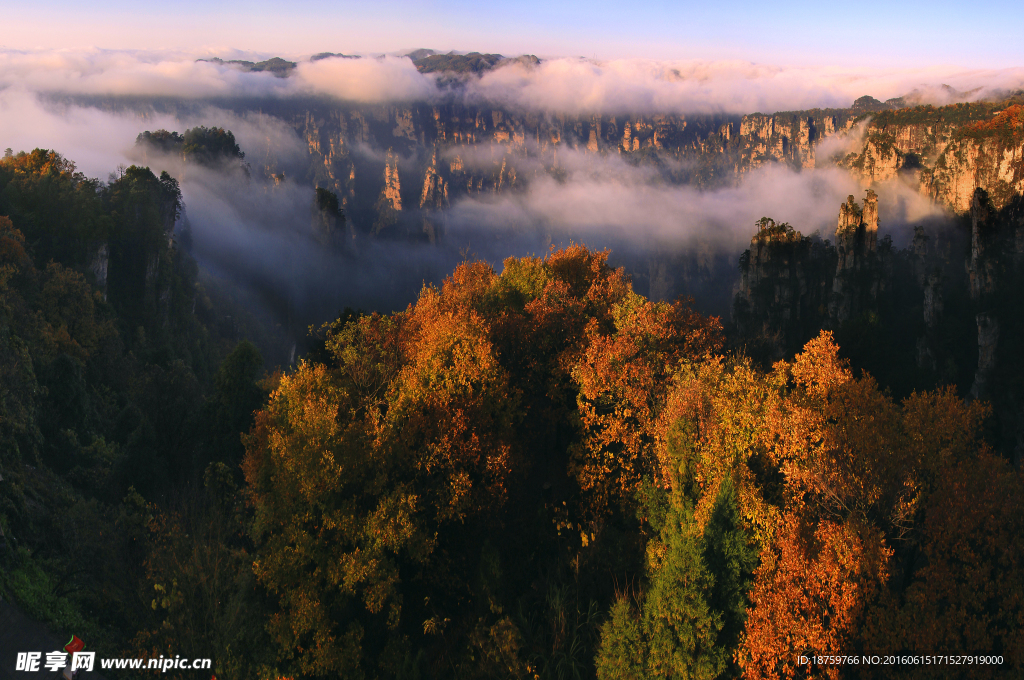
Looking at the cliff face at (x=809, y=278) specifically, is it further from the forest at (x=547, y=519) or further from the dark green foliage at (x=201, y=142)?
the dark green foliage at (x=201, y=142)

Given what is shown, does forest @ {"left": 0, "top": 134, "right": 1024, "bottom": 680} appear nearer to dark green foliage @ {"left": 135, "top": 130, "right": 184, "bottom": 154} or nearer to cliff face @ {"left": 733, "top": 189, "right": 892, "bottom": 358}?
cliff face @ {"left": 733, "top": 189, "right": 892, "bottom": 358}

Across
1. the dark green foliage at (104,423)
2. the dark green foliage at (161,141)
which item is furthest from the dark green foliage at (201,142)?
the dark green foliage at (104,423)

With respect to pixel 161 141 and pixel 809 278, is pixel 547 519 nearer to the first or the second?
pixel 809 278

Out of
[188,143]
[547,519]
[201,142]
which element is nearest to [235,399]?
[547,519]

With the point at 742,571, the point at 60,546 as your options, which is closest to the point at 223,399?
the point at 60,546

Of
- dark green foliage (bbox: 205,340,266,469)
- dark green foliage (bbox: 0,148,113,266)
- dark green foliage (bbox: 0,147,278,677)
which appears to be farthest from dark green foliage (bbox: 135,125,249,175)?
dark green foliage (bbox: 205,340,266,469)

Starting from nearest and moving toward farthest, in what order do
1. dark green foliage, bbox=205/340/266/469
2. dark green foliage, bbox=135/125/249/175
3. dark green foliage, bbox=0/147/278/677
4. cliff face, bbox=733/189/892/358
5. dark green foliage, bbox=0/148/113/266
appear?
dark green foliage, bbox=0/147/278/677
dark green foliage, bbox=205/340/266/469
dark green foliage, bbox=0/148/113/266
cliff face, bbox=733/189/892/358
dark green foliage, bbox=135/125/249/175

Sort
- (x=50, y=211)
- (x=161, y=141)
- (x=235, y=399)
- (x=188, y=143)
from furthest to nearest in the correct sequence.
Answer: (x=188, y=143) → (x=161, y=141) → (x=50, y=211) → (x=235, y=399)

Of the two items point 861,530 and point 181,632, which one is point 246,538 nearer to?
point 181,632
